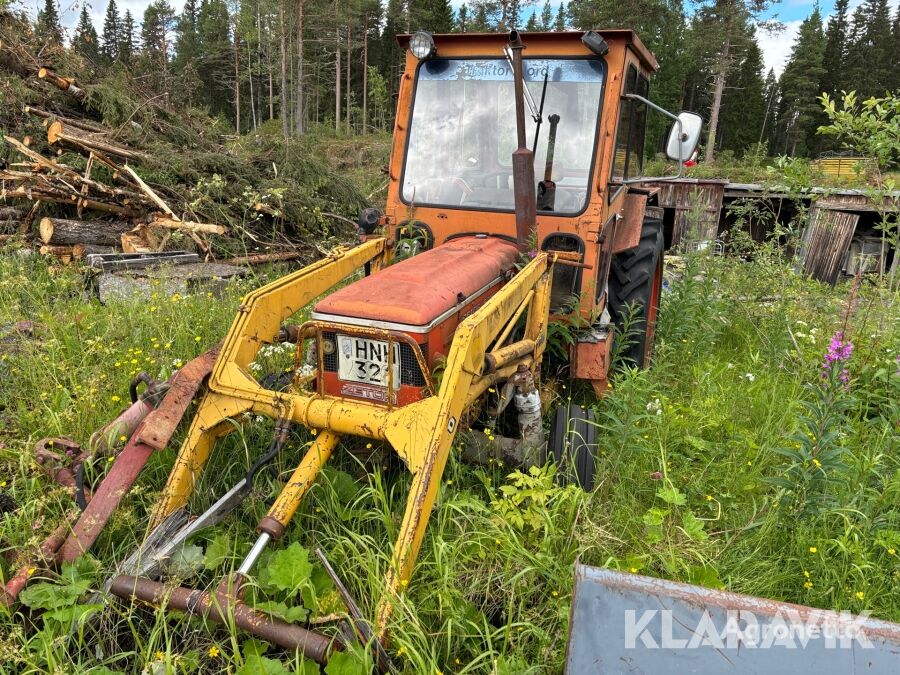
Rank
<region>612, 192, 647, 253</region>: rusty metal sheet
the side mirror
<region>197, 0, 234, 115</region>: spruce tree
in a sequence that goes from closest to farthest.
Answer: the side mirror
<region>612, 192, 647, 253</region>: rusty metal sheet
<region>197, 0, 234, 115</region>: spruce tree

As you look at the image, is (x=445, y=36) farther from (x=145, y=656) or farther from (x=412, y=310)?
(x=145, y=656)

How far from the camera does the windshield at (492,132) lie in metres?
3.70

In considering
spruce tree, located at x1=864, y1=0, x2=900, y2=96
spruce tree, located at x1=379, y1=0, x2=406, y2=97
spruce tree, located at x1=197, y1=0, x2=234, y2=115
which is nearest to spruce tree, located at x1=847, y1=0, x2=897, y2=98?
spruce tree, located at x1=864, y1=0, x2=900, y2=96

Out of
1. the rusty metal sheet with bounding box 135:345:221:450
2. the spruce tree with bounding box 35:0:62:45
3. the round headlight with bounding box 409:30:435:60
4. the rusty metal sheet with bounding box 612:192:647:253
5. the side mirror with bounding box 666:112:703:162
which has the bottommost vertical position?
the rusty metal sheet with bounding box 135:345:221:450

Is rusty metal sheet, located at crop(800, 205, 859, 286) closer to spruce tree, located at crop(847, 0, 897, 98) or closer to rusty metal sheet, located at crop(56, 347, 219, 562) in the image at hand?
rusty metal sheet, located at crop(56, 347, 219, 562)

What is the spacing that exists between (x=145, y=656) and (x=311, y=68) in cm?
4195

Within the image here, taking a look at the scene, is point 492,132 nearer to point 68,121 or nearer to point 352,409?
point 352,409

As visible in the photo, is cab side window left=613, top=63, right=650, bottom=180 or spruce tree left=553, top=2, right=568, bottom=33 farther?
spruce tree left=553, top=2, right=568, bottom=33

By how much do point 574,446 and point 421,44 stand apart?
2521 mm

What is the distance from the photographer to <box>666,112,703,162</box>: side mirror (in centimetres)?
349

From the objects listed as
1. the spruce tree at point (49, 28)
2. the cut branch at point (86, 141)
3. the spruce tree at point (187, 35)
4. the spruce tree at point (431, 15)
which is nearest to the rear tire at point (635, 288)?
the cut branch at point (86, 141)

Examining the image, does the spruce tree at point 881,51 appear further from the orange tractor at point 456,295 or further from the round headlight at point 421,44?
the round headlight at point 421,44

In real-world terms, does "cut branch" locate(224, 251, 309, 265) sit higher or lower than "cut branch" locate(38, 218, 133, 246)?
lower

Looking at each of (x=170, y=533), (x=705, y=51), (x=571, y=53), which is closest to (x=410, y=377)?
(x=170, y=533)
